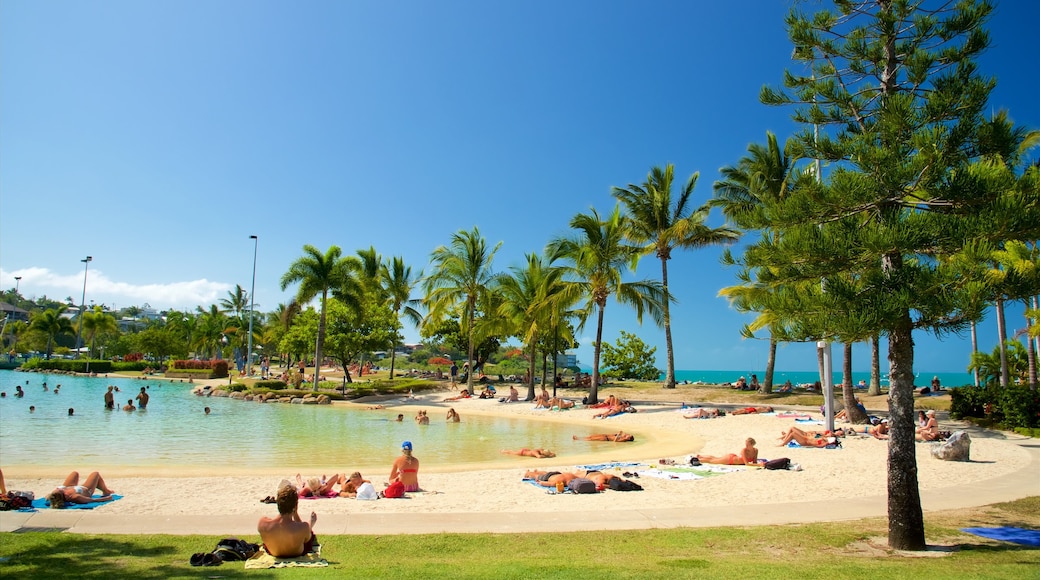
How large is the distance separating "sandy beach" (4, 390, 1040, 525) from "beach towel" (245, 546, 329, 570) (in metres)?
2.47

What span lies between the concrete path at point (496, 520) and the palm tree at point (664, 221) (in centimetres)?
2365

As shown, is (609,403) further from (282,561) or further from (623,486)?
(282,561)

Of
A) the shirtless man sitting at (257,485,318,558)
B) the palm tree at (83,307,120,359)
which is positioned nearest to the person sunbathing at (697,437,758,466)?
the shirtless man sitting at (257,485,318,558)

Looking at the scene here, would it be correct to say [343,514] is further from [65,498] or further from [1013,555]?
[1013,555]

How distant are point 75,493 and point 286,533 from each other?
5367mm

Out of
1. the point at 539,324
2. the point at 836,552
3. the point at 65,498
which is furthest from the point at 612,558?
the point at 539,324

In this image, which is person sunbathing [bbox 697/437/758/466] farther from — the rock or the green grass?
the green grass

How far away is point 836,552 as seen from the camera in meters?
6.44

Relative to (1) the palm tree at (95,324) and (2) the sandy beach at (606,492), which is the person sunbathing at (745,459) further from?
(1) the palm tree at (95,324)

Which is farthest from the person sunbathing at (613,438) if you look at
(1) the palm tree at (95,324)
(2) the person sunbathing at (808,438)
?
(1) the palm tree at (95,324)

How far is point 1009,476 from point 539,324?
21.9 meters

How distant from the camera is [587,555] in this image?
6.23m

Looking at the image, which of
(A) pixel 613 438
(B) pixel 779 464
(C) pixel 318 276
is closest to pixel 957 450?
(B) pixel 779 464

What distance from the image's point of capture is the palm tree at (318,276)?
122ft
